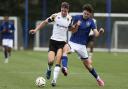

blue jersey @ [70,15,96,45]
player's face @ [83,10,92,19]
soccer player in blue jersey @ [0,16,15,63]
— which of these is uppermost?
player's face @ [83,10,92,19]

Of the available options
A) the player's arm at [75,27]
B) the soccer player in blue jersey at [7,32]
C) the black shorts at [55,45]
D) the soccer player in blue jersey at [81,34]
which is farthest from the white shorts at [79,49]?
the soccer player in blue jersey at [7,32]

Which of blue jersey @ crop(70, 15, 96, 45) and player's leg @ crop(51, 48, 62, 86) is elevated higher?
blue jersey @ crop(70, 15, 96, 45)

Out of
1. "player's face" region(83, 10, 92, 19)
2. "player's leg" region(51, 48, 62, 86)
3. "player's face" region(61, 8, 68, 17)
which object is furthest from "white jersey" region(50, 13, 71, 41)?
"player's face" region(83, 10, 92, 19)

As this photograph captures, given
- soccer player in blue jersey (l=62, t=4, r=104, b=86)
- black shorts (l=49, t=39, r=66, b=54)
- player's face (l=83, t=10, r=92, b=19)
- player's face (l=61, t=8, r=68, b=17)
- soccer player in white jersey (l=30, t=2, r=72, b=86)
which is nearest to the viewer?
player's face (l=83, t=10, r=92, b=19)

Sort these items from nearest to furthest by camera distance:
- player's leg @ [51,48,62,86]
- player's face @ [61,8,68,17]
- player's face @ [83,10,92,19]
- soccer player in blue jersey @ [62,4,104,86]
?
player's leg @ [51,48,62,86] < player's face @ [83,10,92,19] < player's face @ [61,8,68,17] < soccer player in blue jersey @ [62,4,104,86]

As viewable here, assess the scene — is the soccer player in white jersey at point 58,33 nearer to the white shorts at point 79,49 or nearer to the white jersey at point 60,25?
the white jersey at point 60,25

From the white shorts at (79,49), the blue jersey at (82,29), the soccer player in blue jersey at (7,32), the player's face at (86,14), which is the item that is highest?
the player's face at (86,14)

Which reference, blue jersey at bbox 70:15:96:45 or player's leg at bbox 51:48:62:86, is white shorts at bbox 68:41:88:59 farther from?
player's leg at bbox 51:48:62:86

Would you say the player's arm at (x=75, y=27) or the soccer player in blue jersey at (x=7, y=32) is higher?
the player's arm at (x=75, y=27)

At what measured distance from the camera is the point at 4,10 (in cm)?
4547

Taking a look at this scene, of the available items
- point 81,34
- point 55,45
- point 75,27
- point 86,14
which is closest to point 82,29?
point 81,34

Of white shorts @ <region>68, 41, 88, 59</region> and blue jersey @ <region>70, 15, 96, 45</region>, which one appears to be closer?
blue jersey @ <region>70, 15, 96, 45</region>

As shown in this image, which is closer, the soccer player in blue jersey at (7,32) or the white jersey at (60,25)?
the white jersey at (60,25)

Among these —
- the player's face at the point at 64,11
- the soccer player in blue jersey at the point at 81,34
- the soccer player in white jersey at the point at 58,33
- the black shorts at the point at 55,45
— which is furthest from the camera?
the black shorts at the point at 55,45
